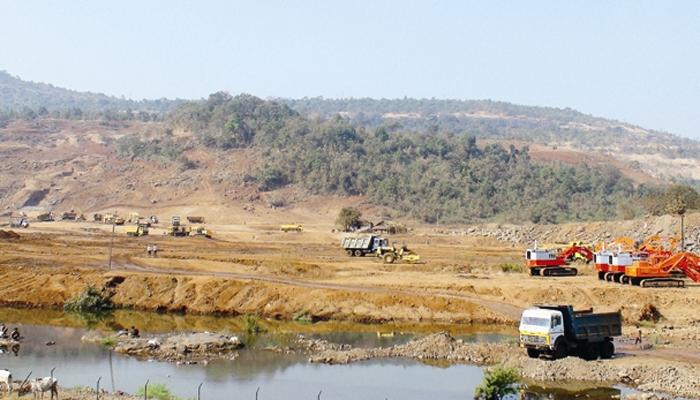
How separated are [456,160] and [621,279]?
103555mm

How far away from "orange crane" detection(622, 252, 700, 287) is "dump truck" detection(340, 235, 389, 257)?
90.6 ft

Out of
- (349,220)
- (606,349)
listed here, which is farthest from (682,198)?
(606,349)

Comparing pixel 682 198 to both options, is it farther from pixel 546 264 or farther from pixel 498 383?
pixel 498 383

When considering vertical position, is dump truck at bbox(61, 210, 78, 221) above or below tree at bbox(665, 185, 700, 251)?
below

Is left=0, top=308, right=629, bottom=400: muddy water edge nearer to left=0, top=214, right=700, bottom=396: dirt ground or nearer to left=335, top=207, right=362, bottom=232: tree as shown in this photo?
left=0, top=214, right=700, bottom=396: dirt ground

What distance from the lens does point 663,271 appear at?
55.8 m

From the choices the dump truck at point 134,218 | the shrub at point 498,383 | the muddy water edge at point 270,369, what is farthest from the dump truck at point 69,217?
the shrub at point 498,383

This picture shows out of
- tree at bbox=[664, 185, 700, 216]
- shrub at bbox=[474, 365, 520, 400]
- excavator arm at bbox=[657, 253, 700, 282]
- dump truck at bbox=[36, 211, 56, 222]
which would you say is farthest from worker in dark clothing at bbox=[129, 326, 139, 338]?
dump truck at bbox=[36, 211, 56, 222]

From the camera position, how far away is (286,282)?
188 ft

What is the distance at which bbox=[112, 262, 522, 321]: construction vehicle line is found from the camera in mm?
50656

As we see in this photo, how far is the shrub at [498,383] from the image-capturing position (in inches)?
1188

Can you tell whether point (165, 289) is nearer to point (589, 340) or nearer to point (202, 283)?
point (202, 283)

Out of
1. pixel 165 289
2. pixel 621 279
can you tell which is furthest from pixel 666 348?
pixel 165 289

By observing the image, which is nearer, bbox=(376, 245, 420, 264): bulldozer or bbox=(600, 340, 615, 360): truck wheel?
bbox=(600, 340, 615, 360): truck wheel
